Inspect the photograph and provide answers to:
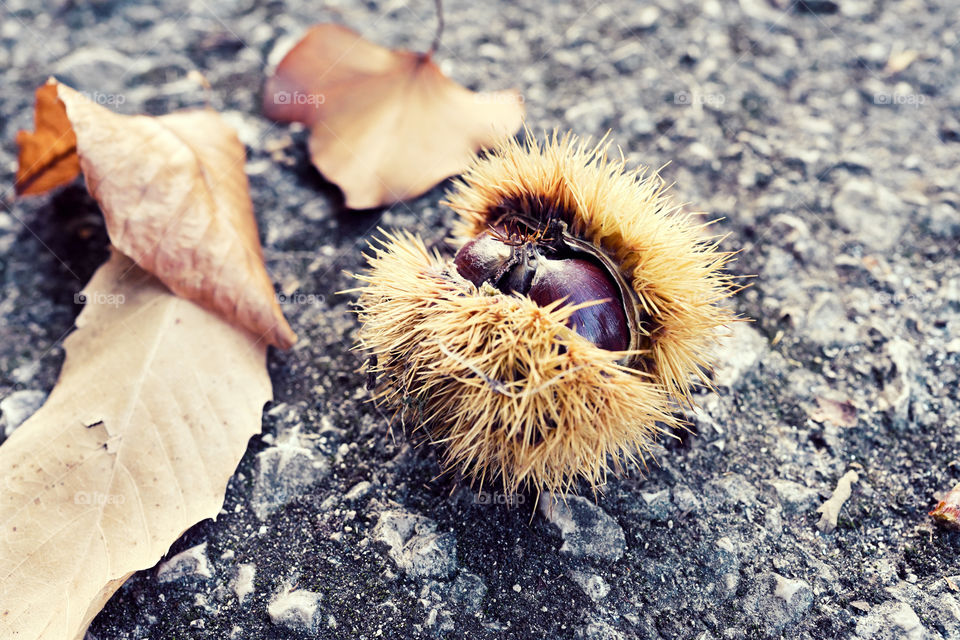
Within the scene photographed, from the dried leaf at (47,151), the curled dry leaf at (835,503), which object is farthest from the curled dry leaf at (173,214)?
the curled dry leaf at (835,503)

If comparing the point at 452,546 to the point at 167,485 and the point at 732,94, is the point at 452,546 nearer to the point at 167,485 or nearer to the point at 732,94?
the point at 167,485

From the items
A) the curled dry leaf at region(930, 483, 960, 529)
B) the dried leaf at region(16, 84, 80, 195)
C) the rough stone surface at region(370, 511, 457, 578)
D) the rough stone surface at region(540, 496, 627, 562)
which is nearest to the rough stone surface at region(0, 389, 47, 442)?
the dried leaf at region(16, 84, 80, 195)

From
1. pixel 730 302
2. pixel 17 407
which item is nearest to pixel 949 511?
pixel 730 302

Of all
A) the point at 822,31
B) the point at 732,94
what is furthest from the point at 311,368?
the point at 822,31

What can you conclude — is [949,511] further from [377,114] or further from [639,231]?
[377,114]

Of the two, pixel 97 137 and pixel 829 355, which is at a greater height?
pixel 829 355

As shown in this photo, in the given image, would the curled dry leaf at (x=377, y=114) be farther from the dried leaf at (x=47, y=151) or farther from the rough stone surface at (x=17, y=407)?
the rough stone surface at (x=17, y=407)
